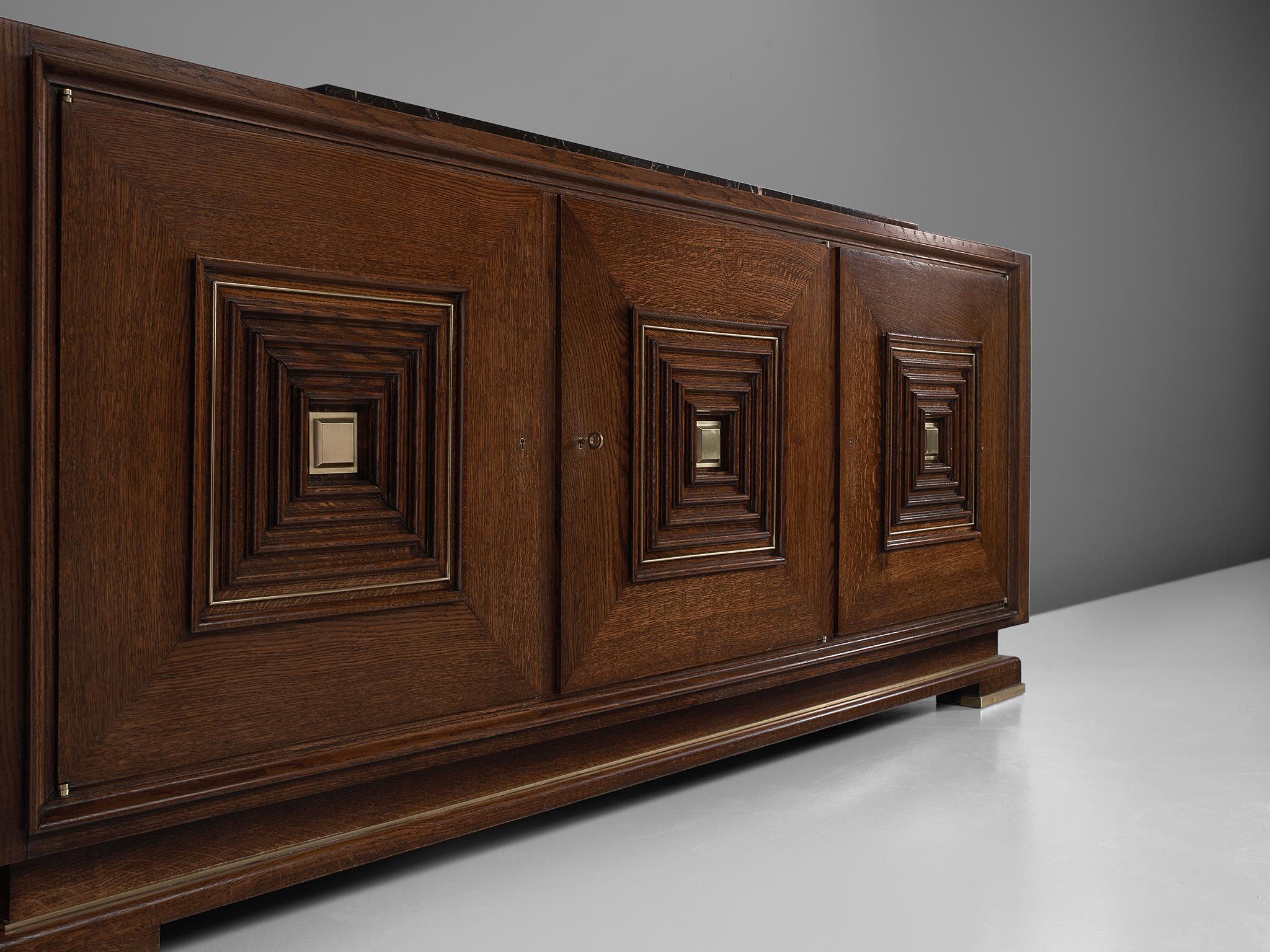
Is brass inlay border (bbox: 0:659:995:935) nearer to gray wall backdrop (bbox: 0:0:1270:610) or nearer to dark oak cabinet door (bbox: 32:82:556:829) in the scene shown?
dark oak cabinet door (bbox: 32:82:556:829)

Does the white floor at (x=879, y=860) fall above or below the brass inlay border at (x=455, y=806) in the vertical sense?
below

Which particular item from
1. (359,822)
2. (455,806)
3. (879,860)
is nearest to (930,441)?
(879,860)

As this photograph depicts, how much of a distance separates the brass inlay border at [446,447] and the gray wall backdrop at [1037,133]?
2.53 feet

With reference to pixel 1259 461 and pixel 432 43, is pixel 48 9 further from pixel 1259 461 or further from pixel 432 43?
pixel 1259 461

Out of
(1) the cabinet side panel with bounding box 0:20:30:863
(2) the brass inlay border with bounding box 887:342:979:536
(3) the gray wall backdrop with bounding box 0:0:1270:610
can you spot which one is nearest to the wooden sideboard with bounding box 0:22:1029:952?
(1) the cabinet side panel with bounding box 0:20:30:863

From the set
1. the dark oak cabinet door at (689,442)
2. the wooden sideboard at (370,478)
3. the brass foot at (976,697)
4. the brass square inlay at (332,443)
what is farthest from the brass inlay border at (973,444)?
the brass square inlay at (332,443)

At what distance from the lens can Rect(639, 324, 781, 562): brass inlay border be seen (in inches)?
62.5

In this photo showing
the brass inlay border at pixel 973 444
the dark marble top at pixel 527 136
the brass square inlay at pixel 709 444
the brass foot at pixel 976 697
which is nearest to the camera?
the dark marble top at pixel 527 136

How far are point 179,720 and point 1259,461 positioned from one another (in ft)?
17.1

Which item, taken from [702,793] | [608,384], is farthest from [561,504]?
[702,793]

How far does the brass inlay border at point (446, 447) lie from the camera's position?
1151 millimetres

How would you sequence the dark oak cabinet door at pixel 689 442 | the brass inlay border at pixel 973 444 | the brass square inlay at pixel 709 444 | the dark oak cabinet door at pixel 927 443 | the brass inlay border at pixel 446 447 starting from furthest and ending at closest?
the brass inlay border at pixel 973 444
the dark oak cabinet door at pixel 927 443
the brass square inlay at pixel 709 444
the dark oak cabinet door at pixel 689 442
the brass inlay border at pixel 446 447

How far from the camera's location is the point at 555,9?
2.38 metres

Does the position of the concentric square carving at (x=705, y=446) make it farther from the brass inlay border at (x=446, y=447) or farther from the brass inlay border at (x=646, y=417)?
the brass inlay border at (x=446, y=447)
